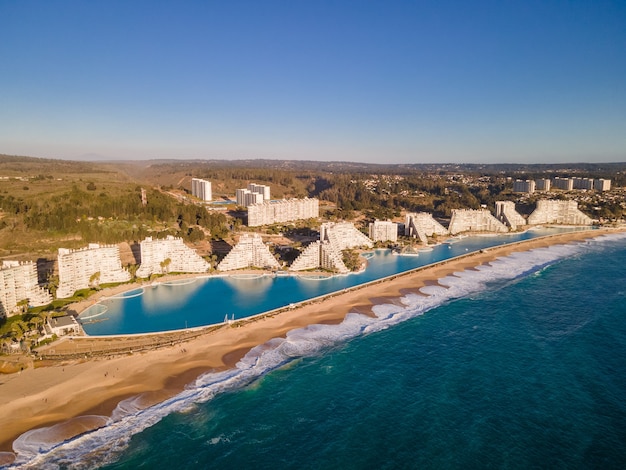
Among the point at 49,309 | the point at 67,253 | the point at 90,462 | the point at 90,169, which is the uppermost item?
the point at 90,169

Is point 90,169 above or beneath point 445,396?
above

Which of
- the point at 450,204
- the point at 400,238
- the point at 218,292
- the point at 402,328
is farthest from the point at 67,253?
the point at 450,204

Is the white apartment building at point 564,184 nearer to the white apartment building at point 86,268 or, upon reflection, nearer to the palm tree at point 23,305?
the white apartment building at point 86,268

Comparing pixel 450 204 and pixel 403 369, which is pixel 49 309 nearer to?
pixel 403 369

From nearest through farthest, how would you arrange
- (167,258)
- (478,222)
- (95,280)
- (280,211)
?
(95,280) → (167,258) → (478,222) → (280,211)

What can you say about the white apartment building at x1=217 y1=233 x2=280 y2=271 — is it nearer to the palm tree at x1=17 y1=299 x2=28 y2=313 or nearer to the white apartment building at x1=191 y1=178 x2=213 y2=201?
the palm tree at x1=17 y1=299 x2=28 y2=313

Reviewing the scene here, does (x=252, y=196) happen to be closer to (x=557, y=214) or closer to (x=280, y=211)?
(x=280, y=211)

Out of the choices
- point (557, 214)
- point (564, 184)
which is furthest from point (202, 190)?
point (564, 184)
